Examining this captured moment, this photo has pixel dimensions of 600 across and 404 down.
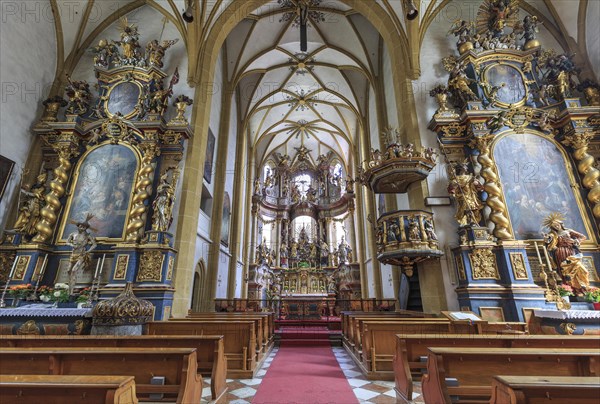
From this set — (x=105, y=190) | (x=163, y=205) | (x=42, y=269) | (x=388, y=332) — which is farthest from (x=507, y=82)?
(x=42, y=269)

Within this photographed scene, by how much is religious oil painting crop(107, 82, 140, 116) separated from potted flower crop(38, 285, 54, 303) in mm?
5841

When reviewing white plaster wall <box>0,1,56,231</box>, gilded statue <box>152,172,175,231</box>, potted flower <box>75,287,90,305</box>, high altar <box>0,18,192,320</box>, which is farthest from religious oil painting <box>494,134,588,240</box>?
white plaster wall <box>0,1,56,231</box>

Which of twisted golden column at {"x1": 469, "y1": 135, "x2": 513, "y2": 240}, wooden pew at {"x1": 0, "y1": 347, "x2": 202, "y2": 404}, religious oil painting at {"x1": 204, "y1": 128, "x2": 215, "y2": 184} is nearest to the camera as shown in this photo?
wooden pew at {"x1": 0, "y1": 347, "x2": 202, "y2": 404}

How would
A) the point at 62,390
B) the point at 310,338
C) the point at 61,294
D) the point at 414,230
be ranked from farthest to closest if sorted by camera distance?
the point at 310,338, the point at 414,230, the point at 61,294, the point at 62,390

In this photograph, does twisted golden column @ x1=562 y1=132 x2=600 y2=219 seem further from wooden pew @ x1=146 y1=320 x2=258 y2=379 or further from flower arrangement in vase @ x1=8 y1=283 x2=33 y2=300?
flower arrangement in vase @ x1=8 y1=283 x2=33 y2=300

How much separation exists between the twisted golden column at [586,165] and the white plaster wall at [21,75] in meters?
16.8

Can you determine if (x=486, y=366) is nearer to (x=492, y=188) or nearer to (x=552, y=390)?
(x=552, y=390)

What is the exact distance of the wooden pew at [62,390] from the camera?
1.68 m

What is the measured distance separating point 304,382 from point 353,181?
6.81 m

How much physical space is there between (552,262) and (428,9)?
30.7 feet

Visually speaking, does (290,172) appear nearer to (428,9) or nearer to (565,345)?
(428,9)

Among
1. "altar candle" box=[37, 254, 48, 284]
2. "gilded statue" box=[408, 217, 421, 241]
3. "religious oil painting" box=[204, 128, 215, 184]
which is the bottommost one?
"altar candle" box=[37, 254, 48, 284]

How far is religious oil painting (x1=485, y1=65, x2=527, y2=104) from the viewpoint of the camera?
29.6 feet

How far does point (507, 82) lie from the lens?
9195 mm
